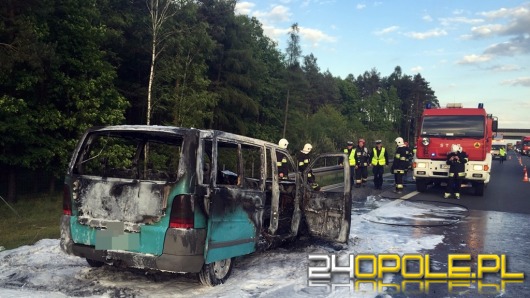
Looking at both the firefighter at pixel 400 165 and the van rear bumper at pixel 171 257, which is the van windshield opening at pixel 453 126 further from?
the van rear bumper at pixel 171 257

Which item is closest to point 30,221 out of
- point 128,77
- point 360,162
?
point 360,162

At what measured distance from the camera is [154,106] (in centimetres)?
2080

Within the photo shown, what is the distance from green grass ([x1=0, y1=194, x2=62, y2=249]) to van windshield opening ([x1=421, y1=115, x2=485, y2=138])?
1149 cm

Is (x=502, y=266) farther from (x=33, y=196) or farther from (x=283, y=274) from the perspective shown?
(x=33, y=196)

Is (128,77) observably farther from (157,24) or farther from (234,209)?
(234,209)

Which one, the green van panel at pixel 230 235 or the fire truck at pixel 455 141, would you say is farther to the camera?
the fire truck at pixel 455 141

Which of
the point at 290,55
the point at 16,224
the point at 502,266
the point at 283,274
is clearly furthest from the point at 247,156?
the point at 290,55

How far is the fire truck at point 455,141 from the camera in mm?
13344

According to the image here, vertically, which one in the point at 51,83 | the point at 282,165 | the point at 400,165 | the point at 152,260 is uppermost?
the point at 51,83

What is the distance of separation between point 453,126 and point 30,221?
12652 millimetres

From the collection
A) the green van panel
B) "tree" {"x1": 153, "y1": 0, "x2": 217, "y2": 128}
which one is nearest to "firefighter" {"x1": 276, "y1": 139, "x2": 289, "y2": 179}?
the green van panel

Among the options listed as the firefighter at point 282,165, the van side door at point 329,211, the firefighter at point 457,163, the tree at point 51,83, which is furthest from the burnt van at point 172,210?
the firefighter at point 457,163

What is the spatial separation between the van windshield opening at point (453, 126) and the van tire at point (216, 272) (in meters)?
11.1

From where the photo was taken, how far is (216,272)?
470 centimetres
